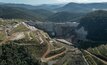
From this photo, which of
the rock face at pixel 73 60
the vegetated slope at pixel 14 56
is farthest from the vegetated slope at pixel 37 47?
the rock face at pixel 73 60

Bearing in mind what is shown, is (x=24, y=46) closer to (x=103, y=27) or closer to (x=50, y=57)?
(x=50, y=57)

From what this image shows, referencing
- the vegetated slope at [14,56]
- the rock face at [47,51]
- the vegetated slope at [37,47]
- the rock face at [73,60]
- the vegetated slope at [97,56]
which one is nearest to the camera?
the vegetated slope at [14,56]

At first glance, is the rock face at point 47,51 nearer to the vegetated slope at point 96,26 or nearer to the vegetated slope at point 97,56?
the vegetated slope at point 97,56

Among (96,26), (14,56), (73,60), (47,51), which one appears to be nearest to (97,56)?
(73,60)

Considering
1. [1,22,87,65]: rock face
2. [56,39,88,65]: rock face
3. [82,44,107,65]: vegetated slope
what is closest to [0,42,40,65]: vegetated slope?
[1,22,87,65]: rock face

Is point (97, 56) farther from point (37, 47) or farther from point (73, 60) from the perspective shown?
point (37, 47)

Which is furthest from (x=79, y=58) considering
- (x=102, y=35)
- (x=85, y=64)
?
(x=102, y=35)

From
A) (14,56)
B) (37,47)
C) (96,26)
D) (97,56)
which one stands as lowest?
(96,26)

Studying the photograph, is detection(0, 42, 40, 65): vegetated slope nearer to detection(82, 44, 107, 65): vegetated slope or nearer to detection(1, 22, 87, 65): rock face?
detection(1, 22, 87, 65): rock face

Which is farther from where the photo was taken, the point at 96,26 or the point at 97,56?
the point at 96,26
